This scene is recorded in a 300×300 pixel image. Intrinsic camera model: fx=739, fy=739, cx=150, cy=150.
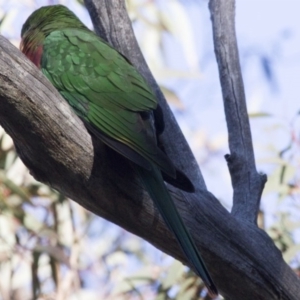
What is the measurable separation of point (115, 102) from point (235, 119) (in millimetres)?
503

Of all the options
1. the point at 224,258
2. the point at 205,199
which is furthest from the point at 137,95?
the point at 224,258

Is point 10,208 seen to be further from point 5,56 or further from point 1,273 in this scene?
point 5,56

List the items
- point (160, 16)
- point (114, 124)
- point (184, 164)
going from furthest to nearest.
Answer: point (160, 16) → point (184, 164) → point (114, 124)

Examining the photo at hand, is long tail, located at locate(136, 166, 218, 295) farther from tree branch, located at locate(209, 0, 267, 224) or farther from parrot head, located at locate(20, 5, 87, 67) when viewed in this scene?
parrot head, located at locate(20, 5, 87, 67)

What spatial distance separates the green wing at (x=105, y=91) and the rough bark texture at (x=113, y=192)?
0.07 meters

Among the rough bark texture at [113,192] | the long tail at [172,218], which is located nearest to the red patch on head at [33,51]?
the rough bark texture at [113,192]

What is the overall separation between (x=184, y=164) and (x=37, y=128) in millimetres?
705

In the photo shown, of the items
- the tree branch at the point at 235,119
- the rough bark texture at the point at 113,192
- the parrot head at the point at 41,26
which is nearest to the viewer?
the rough bark texture at the point at 113,192

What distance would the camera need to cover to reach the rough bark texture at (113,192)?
1.81 metres

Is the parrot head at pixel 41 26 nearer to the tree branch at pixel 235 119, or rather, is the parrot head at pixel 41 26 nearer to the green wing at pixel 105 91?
the green wing at pixel 105 91

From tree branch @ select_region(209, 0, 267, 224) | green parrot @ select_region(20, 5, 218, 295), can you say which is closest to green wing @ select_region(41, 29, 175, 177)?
green parrot @ select_region(20, 5, 218, 295)

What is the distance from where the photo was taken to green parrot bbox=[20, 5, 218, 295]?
1.91 meters

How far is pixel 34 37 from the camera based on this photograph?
8.28 feet

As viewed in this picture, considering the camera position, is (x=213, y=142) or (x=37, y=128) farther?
(x=213, y=142)
